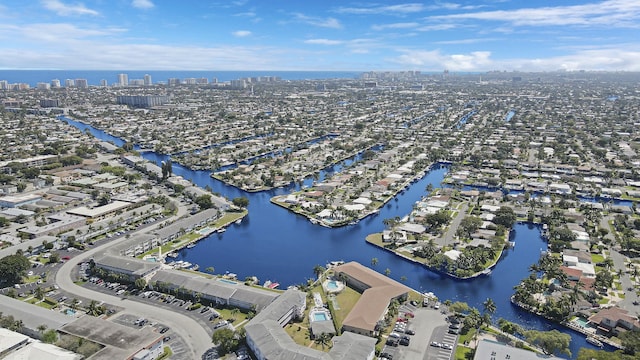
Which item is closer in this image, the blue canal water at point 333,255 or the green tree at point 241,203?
the blue canal water at point 333,255

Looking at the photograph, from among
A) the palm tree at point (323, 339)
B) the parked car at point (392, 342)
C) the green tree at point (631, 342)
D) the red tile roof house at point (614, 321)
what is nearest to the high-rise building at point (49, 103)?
the palm tree at point (323, 339)

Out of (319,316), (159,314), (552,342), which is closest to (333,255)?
(319,316)

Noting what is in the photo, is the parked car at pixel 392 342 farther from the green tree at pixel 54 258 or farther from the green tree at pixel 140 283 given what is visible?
the green tree at pixel 54 258

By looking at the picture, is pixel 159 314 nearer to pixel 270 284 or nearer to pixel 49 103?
pixel 270 284

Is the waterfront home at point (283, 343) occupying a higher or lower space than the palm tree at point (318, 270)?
higher

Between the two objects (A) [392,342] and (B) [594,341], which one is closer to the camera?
(A) [392,342]

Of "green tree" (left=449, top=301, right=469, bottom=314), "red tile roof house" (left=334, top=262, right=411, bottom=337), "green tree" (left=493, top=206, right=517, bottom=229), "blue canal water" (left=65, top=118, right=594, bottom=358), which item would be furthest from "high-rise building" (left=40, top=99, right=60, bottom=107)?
"green tree" (left=449, top=301, right=469, bottom=314)

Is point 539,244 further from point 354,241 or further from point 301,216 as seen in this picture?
point 301,216
